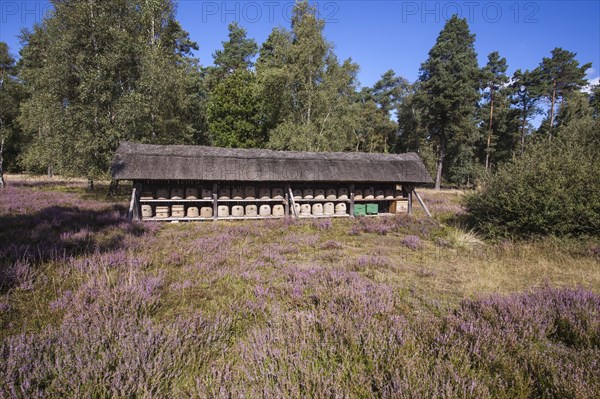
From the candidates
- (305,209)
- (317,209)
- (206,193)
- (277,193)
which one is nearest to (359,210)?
(317,209)

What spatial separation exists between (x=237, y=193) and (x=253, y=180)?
136 centimetres

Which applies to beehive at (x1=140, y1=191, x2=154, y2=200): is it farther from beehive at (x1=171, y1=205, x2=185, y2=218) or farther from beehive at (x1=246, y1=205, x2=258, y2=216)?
beehive at (x1=246, y1=205, x2=258, y2=216)

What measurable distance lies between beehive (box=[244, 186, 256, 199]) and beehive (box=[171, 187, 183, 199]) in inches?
121

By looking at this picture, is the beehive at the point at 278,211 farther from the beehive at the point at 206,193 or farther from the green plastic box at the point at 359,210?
the green plastic box at the point at 359,210

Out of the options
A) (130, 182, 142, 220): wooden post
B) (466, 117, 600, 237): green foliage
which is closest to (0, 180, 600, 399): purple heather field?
(466, 117, 600, 237): green foliage

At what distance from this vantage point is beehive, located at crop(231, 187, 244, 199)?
14.4 metres

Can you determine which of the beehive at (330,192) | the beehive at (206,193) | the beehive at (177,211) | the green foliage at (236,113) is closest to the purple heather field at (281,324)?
the beehive at (177,211)

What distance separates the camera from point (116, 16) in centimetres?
1967

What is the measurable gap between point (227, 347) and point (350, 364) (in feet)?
5.05

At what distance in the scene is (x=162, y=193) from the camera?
13508 millimetres

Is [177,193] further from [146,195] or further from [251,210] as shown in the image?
[251,210]

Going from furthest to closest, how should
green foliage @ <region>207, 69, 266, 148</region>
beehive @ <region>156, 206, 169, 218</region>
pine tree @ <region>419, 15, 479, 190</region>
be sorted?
pine tree @ <region>419, 15, 479, 190</region> → green foliage @ <region>207, 69, 266, 148</region> → beehive @ <region>156, 206, 169, 218</region>

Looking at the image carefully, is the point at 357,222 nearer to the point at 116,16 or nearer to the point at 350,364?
the point at 350,364

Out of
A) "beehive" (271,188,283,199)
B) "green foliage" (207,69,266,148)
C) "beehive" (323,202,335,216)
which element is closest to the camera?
"beehive" (271,188,283,199)
